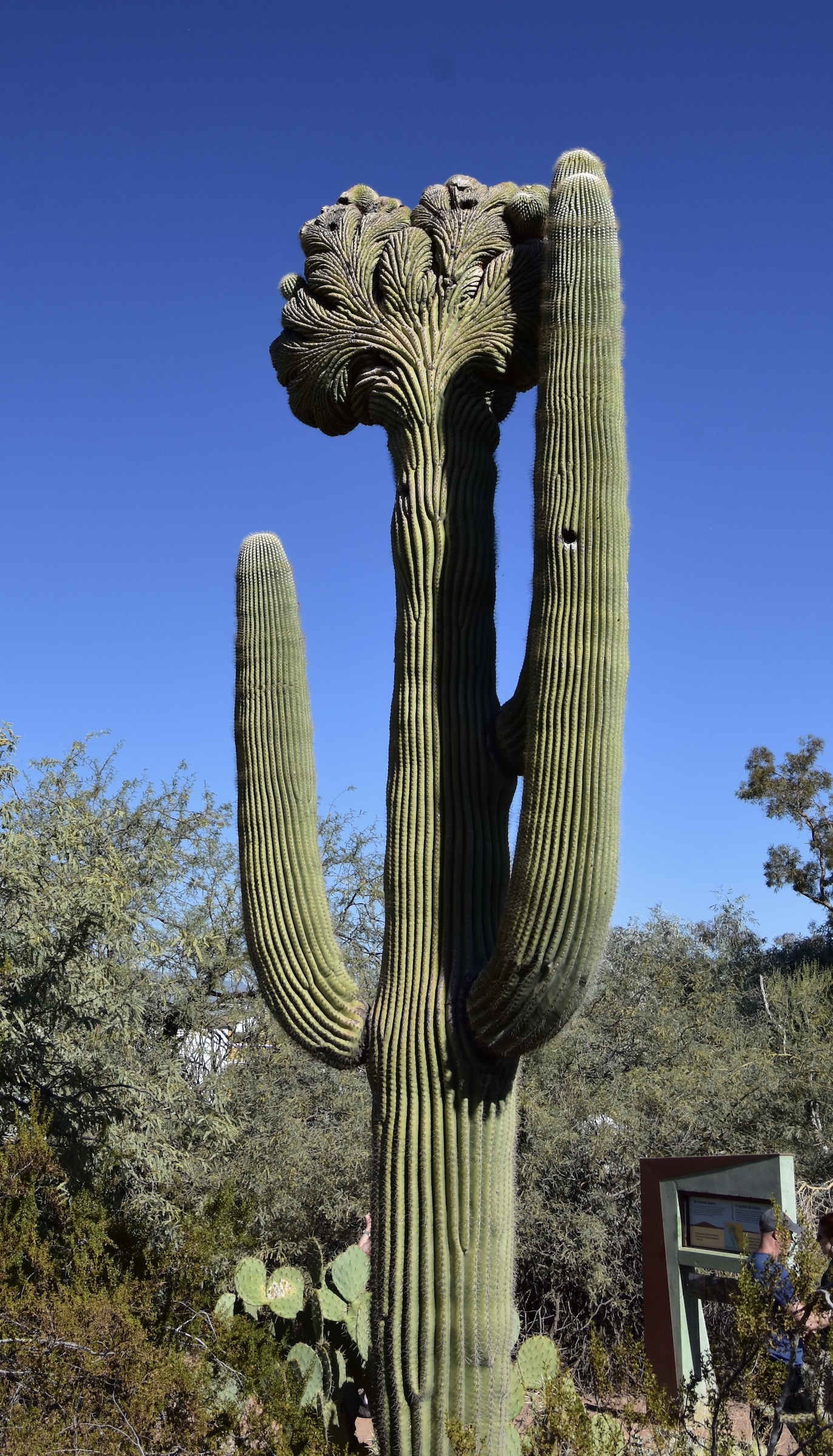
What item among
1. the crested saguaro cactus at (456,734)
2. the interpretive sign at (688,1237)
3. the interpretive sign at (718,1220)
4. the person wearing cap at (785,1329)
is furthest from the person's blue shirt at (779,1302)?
the interpretive sign at (718,1220)

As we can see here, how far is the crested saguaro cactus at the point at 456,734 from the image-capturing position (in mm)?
3305

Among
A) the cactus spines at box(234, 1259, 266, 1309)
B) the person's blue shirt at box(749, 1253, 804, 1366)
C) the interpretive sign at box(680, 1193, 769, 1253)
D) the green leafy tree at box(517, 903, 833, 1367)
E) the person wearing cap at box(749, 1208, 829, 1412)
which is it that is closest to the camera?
the person wearing cap at box(749, 1208, 829, 1412)

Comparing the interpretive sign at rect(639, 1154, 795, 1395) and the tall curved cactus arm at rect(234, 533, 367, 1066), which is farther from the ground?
the tall curved cactus arm at rect(234, 533, 367, 1066)

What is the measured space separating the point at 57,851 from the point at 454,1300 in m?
5.13

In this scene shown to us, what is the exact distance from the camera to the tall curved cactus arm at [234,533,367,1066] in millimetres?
3750

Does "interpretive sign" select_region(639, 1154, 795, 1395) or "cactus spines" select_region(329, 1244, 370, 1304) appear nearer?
"cactus spines" select_region(329, 1244, 370, 1304)

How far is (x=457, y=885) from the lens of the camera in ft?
12.1

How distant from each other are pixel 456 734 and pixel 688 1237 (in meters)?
3.74

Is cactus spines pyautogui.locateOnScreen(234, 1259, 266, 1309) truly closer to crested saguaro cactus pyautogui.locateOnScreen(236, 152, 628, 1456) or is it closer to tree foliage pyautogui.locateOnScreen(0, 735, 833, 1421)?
tree foliage pyautogui.locateOnScreen(0, 735, 833, 1421)

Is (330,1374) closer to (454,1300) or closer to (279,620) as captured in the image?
(454,1300)

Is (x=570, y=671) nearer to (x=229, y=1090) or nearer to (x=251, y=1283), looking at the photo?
(x=251, y=1283)

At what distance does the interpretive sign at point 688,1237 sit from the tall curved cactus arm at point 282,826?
2916 mm

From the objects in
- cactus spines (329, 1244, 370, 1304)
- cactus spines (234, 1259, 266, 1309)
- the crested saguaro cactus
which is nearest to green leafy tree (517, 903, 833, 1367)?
cactus spines (329, 1244, 370, 1304)

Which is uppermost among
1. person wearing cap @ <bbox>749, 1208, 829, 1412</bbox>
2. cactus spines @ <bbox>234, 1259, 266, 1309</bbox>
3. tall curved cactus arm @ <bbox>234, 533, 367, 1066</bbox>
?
tall curved cactus arm @ <bbox>234, 533, 367, 1066</bbox>
